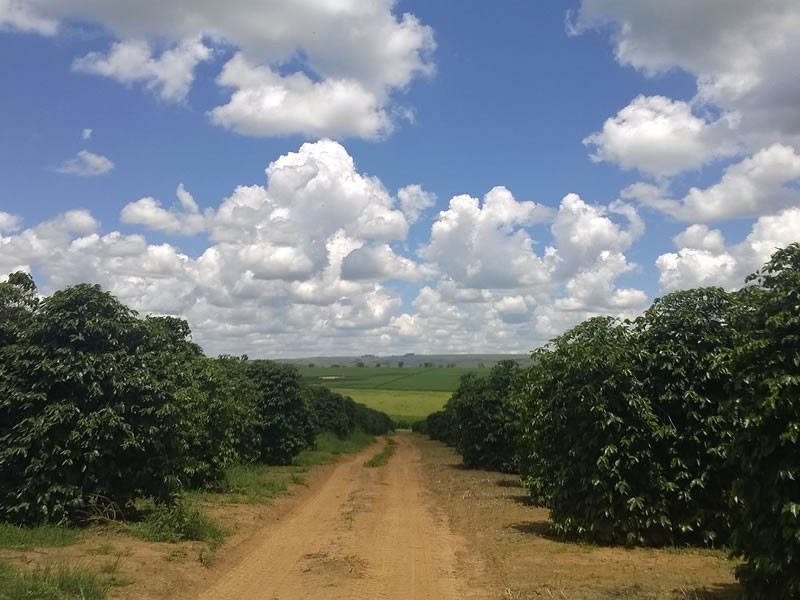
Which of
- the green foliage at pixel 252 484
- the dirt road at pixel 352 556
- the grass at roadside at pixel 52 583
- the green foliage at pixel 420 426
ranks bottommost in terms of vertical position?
the green foliage at pixel 420 426

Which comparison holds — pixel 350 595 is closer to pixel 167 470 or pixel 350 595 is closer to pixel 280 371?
pixel 167 470

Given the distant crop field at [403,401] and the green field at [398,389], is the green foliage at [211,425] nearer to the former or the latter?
the green field at [398,389]

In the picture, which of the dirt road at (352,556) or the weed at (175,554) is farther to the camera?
the weed at (175,554)

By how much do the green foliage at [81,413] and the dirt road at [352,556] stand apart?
2939 mm

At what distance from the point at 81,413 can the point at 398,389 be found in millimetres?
104889

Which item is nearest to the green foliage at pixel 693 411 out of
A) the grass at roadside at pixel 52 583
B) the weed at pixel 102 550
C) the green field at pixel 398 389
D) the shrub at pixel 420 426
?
the grass at roadside at pixel 52 583

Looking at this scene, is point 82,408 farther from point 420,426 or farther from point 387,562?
point 420,426

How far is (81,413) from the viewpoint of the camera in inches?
537

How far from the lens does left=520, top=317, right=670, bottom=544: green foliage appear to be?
13352mm

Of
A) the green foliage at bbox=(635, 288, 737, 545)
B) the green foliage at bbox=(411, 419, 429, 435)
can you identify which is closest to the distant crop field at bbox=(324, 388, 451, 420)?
the green foliage at bbox=(411, 419, 429, 435)

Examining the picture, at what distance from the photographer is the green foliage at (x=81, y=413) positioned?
13.3m

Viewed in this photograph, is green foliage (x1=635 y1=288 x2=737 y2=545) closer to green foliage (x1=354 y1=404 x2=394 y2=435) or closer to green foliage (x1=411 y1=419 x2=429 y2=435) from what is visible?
green foliage (x1=354 y1=404 x2=394 y2=435)

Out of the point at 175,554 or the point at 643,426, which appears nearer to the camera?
the point at 175,554

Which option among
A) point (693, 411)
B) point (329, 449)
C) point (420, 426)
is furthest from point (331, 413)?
point (693, 411)
